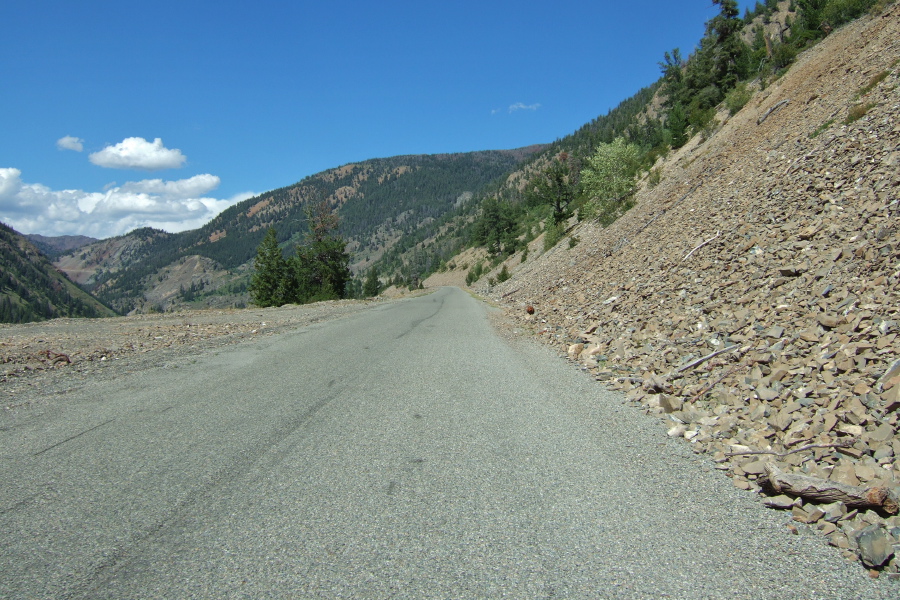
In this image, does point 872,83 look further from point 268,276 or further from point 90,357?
point 268,276

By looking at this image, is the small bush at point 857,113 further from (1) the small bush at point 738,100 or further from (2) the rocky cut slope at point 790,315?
(1) the small bush at point 738,100

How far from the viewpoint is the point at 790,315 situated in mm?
6164

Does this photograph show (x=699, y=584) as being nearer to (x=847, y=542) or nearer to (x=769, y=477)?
(x=847, y=542)

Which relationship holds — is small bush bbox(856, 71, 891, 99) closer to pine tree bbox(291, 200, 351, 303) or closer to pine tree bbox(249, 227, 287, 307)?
pine tree bbox(291, 200, 351, 303)

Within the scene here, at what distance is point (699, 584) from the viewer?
105 inches

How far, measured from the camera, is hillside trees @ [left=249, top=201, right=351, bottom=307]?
50656 millimetres

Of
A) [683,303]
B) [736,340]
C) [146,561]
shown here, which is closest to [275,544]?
[146,561]

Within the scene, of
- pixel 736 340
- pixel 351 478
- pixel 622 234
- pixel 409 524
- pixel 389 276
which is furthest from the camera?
pixel 389 276

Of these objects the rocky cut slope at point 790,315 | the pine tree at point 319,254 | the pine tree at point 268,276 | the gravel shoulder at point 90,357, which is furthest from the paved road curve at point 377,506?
the pine tree at point 268,276

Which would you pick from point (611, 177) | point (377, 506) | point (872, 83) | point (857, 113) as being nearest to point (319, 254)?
point (611, 177)

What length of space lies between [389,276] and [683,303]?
182 meters

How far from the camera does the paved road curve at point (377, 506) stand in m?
2.72

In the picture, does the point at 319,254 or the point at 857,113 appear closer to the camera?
the point at 857,113

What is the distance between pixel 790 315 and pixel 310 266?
1926 inches
